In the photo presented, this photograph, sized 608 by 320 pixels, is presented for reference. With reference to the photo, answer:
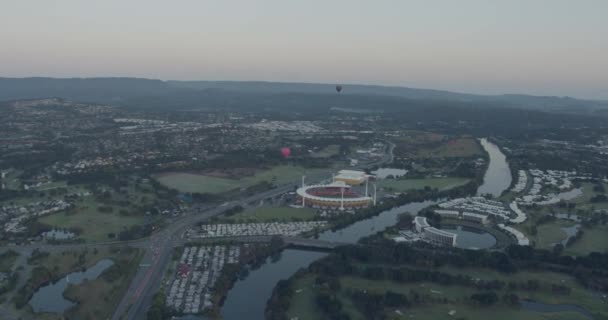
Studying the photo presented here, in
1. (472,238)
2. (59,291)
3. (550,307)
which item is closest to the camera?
(550,307)

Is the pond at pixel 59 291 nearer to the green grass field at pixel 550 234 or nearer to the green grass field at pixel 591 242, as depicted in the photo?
the green grass field at pixel 550 234

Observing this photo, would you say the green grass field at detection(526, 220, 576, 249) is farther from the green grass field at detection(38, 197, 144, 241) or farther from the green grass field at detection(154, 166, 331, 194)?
the green grass field at detection(38, 197, 144, 241)

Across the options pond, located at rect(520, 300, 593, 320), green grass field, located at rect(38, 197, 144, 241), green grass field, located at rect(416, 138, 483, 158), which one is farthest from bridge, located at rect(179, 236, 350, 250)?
green grass field, located at rect(416, 138, 483, 158)

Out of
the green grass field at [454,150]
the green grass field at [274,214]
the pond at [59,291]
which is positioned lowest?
the pond at [59,291]

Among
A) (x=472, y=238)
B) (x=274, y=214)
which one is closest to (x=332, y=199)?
(x=274, y=214)

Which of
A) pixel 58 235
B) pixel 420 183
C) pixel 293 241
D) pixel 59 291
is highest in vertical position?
pixel 420 183

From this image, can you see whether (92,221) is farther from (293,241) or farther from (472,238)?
(472,238)

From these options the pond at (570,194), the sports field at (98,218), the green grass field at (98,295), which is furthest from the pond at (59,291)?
the pond at (570,194)
